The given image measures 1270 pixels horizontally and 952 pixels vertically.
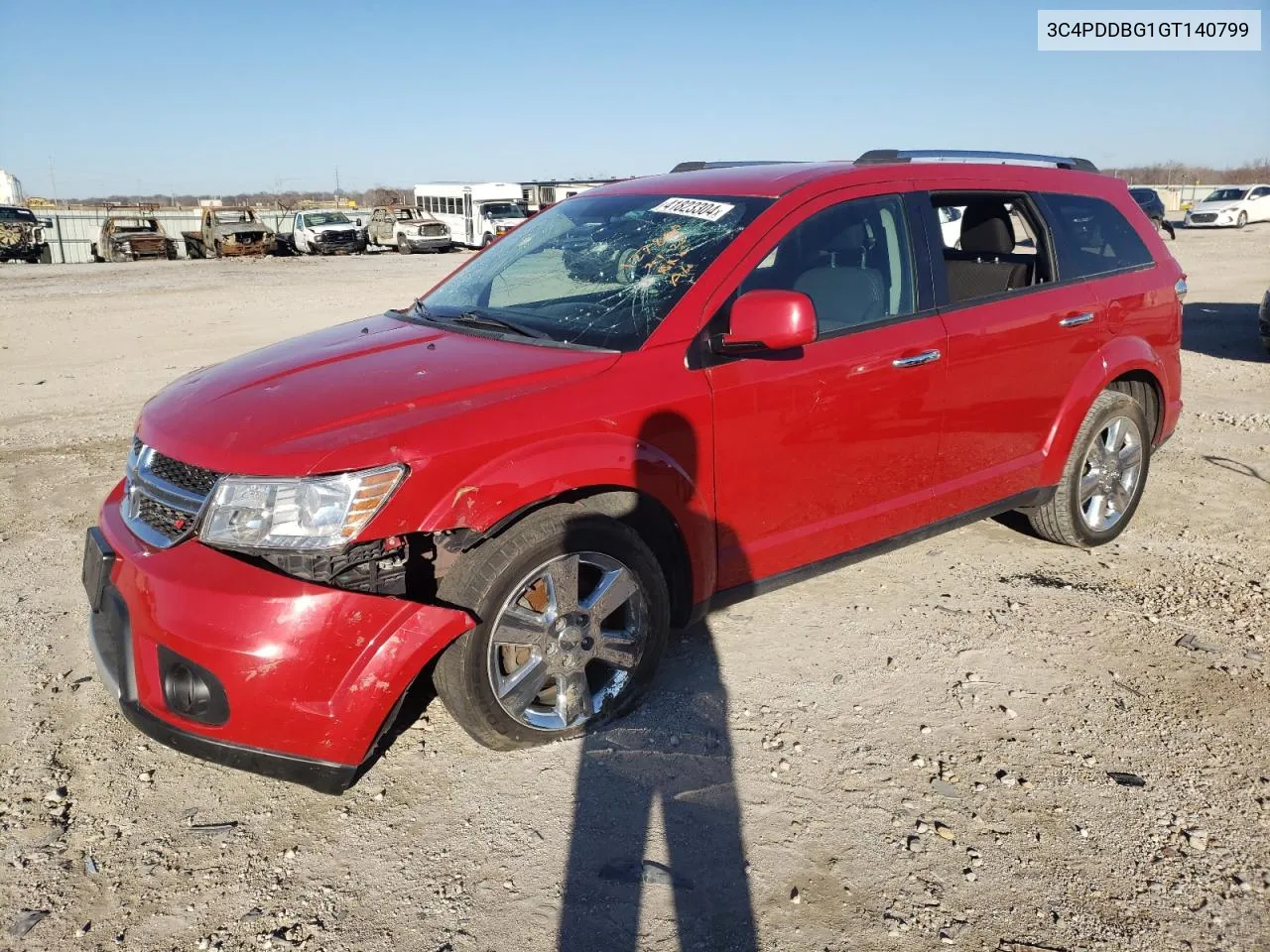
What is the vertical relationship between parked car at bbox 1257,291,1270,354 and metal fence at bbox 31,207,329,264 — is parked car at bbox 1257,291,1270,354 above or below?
below

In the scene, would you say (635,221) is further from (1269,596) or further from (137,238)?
(137,238)


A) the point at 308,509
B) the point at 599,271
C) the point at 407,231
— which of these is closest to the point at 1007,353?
the point at 599,271

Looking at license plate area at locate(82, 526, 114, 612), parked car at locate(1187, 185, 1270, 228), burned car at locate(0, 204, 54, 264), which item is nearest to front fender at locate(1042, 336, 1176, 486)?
license plate area at locate(82, 526, 114, 612)

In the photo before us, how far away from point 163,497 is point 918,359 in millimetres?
2751

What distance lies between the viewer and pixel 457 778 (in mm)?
3287

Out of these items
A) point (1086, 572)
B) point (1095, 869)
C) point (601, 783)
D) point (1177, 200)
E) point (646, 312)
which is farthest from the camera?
point (1177, 200)

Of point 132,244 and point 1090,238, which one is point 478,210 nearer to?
point 132,244

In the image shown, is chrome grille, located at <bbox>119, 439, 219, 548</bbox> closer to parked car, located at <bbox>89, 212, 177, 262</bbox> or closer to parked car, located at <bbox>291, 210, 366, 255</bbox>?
parked car, located at <bbox>89, 212, 177, 262</bbox>

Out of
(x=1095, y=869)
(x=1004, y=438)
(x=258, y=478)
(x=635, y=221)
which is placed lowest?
(x=1095, y=869)

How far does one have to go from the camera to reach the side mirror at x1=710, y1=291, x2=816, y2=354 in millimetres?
3377

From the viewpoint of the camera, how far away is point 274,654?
278 centimetres

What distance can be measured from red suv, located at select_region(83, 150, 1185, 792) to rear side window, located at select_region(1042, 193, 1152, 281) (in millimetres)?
20

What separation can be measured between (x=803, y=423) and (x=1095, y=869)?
170 centimetres

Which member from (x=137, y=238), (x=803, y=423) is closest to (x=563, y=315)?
(x=803, y=423)
